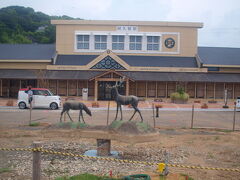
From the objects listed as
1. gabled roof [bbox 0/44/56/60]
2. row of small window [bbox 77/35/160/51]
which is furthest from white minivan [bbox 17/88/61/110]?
row of small window [bbox 77/35/160/51]

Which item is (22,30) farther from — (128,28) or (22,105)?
(22,105)

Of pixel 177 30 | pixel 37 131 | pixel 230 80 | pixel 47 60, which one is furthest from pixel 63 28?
pixel 37 131

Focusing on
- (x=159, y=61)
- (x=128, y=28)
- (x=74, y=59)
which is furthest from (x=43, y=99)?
(x=128, y=28)

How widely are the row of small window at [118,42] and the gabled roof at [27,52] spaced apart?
13.7ft

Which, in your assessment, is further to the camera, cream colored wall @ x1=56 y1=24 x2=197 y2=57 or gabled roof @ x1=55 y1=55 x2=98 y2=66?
cream colored wall @ x1=56 y1=24 x2=197 y2=57

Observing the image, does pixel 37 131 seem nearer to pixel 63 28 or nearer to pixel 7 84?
pixel 7 84

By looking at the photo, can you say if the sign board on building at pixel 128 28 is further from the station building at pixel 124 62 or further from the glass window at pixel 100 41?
the glass window at pixel 100 41

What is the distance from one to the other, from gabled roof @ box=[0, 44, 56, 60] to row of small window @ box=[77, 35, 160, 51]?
13.7ft

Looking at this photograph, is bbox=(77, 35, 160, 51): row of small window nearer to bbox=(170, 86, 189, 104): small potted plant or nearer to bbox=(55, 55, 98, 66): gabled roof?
bbox=(55, 55, 98, 66): gabled roof

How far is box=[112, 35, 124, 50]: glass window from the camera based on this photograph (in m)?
38.8

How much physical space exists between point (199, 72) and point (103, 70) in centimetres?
1160

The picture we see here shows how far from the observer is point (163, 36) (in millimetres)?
38750

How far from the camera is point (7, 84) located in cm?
3591

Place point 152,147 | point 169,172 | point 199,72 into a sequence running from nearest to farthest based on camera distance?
1. point 169,172
2. point 152,147
3. point 199,72
